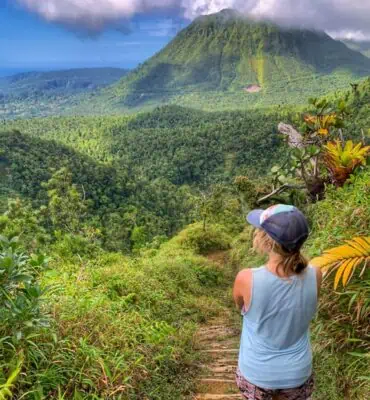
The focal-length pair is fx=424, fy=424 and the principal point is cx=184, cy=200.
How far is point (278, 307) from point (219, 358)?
265 cm

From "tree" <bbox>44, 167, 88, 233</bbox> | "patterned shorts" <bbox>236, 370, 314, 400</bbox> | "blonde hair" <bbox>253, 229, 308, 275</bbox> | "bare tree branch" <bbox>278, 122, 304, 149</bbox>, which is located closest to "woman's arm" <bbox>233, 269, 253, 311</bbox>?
"blonde hair" <bbox>253, 229, 308, 275</bbox>

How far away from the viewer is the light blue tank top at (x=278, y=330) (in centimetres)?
180

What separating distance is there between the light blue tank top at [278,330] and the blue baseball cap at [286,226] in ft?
0.50

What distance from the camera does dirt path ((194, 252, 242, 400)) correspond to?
3541 mm

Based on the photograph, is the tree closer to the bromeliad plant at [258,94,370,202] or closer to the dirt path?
the bromeliad plant at [258,94,370,202]

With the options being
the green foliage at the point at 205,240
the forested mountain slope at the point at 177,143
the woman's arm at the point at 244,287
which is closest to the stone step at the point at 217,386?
the woman's arm at the point at 244,287

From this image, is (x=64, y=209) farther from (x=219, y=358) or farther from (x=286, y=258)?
(x=286, y=258)

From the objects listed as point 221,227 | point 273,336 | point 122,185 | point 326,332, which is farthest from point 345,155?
point 122,185

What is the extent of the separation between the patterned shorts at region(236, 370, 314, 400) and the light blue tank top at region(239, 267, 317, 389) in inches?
1.5

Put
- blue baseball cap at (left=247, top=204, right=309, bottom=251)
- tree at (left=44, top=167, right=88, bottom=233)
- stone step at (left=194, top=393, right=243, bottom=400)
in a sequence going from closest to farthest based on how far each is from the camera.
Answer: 1. blue baseball cap at (left=247, top=204, right=309, bottom=251)
2. stone step at (left=194, top=393, right=243, bottom=400)
3. tree at (left=44, top=167, right=88, bottom=233)

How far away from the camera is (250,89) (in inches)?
7515

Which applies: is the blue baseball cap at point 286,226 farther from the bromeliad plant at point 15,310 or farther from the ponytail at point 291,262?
the bromeliad plant at point 15,310

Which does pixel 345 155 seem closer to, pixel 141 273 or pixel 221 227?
pixel 141 273

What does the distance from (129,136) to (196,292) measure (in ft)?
268
